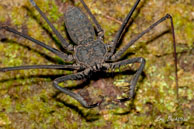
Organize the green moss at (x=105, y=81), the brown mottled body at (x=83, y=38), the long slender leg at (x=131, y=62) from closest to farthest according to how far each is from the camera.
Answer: the long slender leg at (x=131, y=62), the green moss at (x=105, y=81), the brown mottled body at (x=83, y=38)

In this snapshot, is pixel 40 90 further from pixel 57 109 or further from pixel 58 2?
pixel 58 2

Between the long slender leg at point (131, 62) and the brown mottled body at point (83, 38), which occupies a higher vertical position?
the brown mottled body at point (83, 38)

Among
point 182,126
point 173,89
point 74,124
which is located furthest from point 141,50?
point 74,124

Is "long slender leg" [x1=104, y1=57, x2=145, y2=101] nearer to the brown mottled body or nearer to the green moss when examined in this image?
the brown mottled body

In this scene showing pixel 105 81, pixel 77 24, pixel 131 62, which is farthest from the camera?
pixel 105 81

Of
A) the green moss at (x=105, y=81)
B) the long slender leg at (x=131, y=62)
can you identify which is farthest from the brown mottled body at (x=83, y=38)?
the green moss at (x=105, y=81)

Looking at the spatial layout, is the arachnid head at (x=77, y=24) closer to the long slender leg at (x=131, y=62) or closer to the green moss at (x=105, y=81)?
the green moss at (x=105, y=81)

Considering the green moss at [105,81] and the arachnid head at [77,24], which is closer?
the green moss at [105,81]

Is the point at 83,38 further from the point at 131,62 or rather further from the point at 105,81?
the point at 131,62

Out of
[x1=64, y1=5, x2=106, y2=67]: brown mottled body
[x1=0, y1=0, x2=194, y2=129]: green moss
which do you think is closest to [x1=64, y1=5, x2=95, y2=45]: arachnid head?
[x1=64, y1=5, x2=106, y2=67]: brown mottled body

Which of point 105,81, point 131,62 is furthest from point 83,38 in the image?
point 131,62

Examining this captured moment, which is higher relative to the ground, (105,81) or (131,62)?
(131,62)
